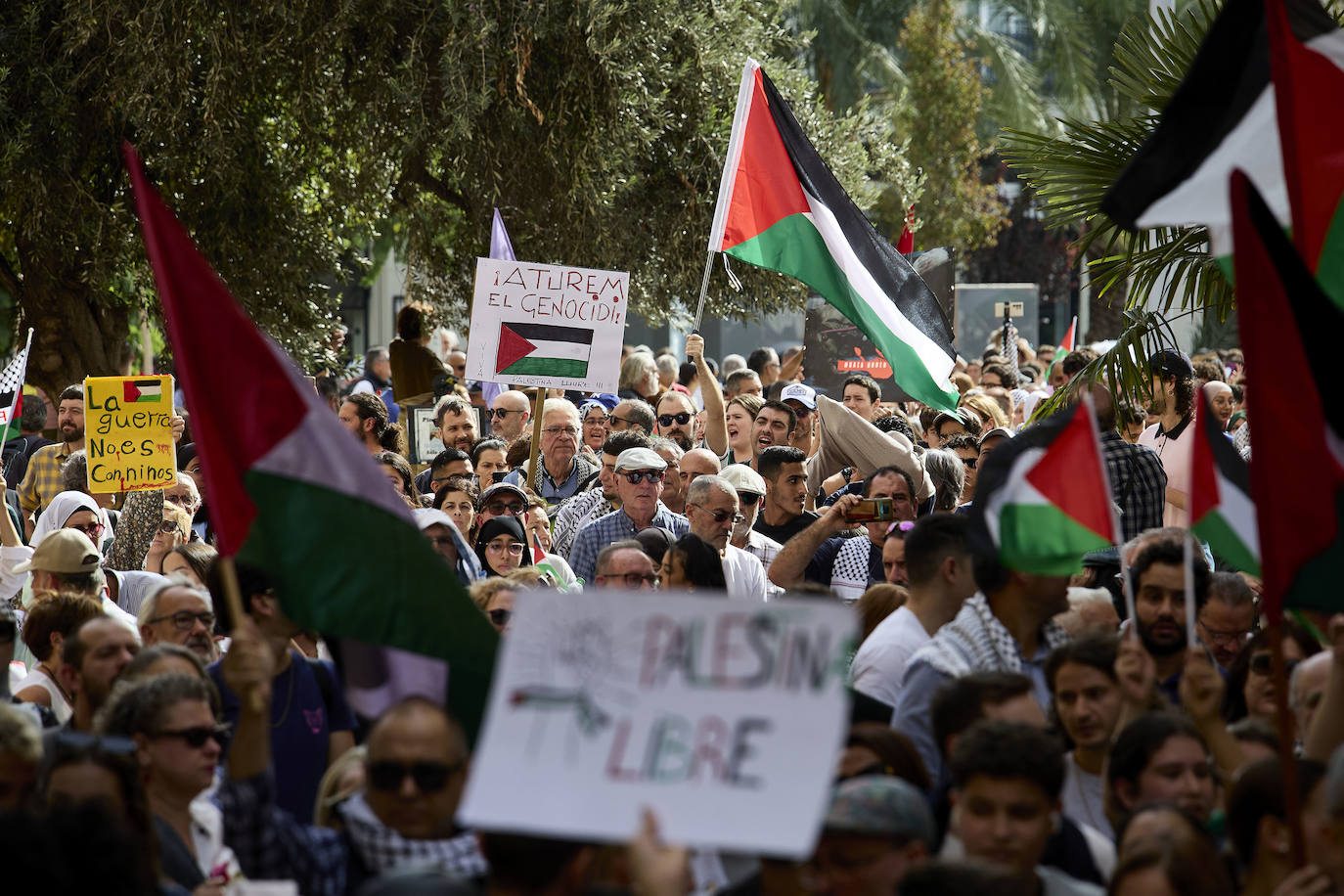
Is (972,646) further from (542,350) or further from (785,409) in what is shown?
(542,350)

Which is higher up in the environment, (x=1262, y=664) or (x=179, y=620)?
(x=1262, y=664)

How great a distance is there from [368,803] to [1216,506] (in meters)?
2.27

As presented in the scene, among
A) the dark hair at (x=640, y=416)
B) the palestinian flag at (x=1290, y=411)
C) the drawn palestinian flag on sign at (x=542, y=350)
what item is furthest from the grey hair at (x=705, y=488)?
the dark hair at (x=640, y=416)

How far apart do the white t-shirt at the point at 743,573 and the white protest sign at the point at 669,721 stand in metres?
4.07

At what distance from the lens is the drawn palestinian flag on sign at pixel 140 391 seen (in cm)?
908

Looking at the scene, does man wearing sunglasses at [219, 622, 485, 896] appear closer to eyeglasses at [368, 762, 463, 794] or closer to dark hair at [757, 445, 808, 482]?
eyeglasses at [368, 762, 463, 794]

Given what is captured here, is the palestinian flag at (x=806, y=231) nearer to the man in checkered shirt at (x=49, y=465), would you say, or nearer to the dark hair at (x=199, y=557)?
the dark hair at (x=199, y=557)

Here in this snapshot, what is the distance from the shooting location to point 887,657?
547 cm

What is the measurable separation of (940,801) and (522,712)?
1690 mm

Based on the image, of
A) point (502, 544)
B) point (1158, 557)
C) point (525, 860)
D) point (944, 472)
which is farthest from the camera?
point (944, 472)

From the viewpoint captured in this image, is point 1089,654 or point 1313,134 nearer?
point 1089,654

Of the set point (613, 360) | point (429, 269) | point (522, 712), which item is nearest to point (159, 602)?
point (522, 712)

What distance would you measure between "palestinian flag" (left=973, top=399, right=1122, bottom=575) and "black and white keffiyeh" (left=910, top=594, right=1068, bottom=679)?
0.28 meters

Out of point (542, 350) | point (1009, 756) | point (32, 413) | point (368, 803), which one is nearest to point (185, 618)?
point (368, 803)
